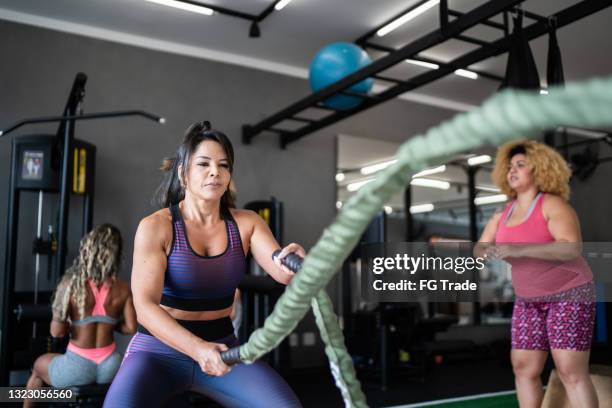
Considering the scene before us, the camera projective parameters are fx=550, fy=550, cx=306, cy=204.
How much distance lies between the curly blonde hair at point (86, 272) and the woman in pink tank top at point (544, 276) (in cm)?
178

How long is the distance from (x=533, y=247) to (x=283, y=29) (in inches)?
127

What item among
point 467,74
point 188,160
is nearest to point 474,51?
point 467,74

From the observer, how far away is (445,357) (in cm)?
561

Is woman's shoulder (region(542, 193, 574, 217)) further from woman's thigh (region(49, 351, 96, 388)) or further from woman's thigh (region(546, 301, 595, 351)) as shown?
woman's thigh (region(49, 351, 96, 388))

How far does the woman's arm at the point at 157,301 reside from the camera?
1.21 m

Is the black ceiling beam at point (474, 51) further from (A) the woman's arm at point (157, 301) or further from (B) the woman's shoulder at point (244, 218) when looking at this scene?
(A) the woman's arm at point (157, 301)

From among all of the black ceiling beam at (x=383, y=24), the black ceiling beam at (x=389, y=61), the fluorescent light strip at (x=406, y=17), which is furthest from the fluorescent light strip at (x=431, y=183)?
the fluorescent light strip at (x=406, y=17)

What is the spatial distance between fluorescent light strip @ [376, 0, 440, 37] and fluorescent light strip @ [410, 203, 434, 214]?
222 centimetres

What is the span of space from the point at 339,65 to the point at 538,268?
2.35 metres

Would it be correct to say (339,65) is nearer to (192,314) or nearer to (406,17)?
(406,17)

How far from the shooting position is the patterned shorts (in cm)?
206

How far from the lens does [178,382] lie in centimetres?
150

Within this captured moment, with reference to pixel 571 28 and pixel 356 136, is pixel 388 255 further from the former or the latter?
pixel 356 136

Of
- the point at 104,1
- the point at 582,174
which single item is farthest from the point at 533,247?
the point at 582,174
